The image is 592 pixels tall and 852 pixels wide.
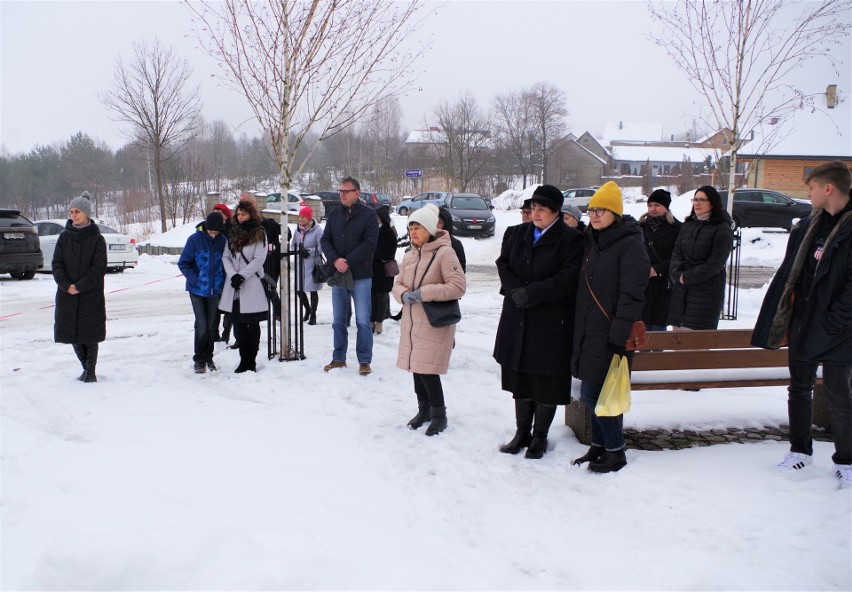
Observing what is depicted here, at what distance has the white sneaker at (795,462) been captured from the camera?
4242 millimetres


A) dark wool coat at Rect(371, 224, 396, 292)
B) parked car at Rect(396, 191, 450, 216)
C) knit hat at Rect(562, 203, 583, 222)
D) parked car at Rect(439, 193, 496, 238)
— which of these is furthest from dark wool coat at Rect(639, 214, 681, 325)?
parked car at Rect(396, 191, 450, 216)

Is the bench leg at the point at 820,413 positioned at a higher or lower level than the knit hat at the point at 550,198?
lower

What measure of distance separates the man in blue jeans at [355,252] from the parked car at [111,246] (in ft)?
42.2

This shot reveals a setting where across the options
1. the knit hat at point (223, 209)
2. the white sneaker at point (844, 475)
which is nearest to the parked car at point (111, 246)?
the knit hat at point (223, 209)

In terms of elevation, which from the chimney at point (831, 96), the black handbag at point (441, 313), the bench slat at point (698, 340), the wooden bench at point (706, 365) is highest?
the chimney at point (831, 96)

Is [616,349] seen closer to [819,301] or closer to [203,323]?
[819,301]

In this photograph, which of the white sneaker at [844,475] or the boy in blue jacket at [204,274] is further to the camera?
the boy in blue jacket at [204,274]

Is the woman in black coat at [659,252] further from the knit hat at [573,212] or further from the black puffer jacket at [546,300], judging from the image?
the black puffer jacket at [546,300]

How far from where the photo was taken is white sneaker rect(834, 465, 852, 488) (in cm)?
395

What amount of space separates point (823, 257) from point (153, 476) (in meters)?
4.50

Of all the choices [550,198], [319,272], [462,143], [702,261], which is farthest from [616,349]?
[462,143]

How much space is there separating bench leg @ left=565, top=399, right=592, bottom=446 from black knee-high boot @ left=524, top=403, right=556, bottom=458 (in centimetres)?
41

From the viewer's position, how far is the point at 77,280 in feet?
21.4

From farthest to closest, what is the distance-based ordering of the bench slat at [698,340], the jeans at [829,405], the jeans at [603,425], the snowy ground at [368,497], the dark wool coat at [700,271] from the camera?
the dark wool coat at [700,271]
the bench slat at [698,340]
the jeans at [603,425]
the jeans at [829,405]
the snowy ground at [368,497]
